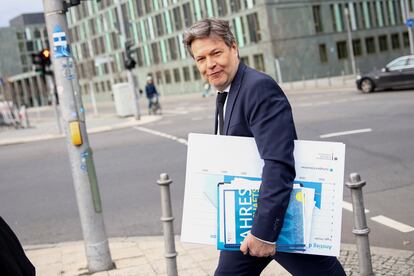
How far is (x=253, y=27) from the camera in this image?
51.1 metres

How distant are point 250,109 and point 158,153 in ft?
33.5

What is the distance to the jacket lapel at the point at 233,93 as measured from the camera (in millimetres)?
2402

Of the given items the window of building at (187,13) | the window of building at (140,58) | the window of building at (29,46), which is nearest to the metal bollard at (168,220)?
the window of building at (187,13)

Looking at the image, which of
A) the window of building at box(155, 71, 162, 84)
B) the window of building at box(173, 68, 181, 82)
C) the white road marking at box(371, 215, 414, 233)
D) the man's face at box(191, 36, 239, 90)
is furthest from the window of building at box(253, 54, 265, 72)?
the man's face at box(191, 36, 239, 90)

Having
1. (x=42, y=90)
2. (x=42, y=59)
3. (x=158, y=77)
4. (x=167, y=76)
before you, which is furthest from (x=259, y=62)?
(x=42, y=90)

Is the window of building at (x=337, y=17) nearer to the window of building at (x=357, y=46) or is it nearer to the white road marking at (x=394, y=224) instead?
the window of building at (x=357, y=46)

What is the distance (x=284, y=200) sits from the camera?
2234 mm

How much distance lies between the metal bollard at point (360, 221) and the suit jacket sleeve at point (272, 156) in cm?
57

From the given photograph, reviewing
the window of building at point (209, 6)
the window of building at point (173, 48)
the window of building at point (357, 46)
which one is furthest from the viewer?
the window of building at point (173, 48)

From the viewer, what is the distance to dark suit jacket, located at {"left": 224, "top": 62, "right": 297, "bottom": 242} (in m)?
2.21

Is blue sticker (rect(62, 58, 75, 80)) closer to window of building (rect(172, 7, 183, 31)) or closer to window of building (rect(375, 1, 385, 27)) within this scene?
window of building (rect(172, 7, 183, 31))

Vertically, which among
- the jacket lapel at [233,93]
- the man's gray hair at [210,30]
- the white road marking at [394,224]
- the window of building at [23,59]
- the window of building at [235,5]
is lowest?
the white road marking at [394,224]

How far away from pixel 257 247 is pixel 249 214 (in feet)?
0.49

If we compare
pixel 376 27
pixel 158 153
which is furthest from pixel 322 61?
pixel 158 153
